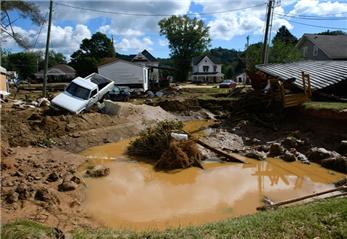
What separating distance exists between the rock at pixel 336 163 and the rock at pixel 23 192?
10.3 m

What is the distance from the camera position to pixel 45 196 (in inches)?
380

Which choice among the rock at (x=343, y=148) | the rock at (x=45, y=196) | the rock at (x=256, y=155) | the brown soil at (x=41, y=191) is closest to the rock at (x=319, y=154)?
the rock at (x=343, y=148)

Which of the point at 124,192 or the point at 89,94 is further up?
the point at 89,94

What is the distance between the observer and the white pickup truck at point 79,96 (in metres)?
19.4

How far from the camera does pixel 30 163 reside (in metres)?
12.8

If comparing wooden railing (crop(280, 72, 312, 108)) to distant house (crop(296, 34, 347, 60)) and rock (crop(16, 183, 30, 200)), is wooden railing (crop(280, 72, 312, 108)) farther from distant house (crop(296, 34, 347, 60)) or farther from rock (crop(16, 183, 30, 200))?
distant house (crop(296, 34, 347, 60))

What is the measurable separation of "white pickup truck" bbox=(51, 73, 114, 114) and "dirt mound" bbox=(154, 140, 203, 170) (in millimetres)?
7109

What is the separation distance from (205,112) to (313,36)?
27593 mm

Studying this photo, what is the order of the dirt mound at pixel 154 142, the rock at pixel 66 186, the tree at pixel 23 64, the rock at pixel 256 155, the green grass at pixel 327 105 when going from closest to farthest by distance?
the rock at pixel 66 186, the dirt mound at pixel 154 142, the rock at pixel 256 155, the green grass at pixel 327 105, the tree at pixel 23 64

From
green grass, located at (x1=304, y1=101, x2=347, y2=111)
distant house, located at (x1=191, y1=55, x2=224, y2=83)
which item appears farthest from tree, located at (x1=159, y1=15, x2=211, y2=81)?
green grass, located at (x1=304, y1=101, x2=347, y2=111)

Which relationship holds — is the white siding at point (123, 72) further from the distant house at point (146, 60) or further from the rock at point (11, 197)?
the rock at point (11, 197)

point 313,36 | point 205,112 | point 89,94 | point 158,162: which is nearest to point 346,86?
point 205,112

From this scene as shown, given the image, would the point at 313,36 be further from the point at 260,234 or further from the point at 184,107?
the point at 260,234

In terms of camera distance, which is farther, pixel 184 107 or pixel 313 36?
pixel 313 36
